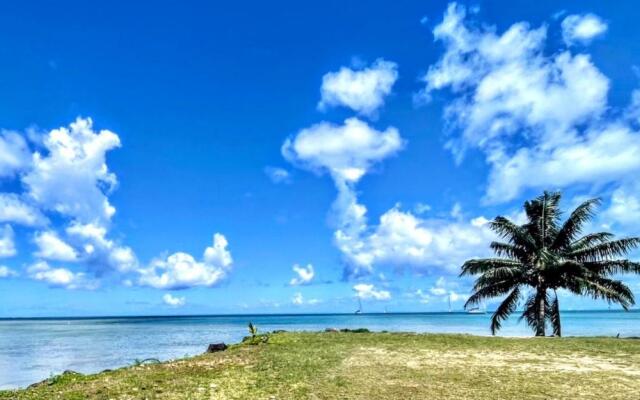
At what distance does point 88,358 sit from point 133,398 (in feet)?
86.8

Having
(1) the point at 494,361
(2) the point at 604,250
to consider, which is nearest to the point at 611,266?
(2) the point at 604,250

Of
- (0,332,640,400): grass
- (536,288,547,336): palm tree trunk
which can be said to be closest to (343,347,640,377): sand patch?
(0,332,640,400): grass

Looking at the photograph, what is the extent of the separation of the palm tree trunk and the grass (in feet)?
26.0

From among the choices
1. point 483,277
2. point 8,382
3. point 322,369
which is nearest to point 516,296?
point 483,277

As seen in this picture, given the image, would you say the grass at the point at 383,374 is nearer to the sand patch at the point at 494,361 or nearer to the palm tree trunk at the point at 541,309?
the sand patch at the point at 494,361

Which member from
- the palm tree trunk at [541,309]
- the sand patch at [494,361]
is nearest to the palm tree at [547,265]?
the palm tree trunk at [541,309]

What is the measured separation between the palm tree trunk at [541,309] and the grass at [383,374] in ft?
26.0

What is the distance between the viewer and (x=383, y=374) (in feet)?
45.2

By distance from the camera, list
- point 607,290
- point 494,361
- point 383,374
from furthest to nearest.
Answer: point 607,290, point 494,361, point 383,374

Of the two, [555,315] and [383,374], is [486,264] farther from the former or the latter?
[383,374]

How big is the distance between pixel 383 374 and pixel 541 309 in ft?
59.7

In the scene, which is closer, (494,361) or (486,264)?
(494,361)

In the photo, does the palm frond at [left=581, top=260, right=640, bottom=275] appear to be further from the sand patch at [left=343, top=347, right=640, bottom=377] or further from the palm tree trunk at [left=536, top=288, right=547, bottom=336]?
the sand patch at [left=343, top=347, right=640, bottom=377]

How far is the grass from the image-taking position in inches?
456
